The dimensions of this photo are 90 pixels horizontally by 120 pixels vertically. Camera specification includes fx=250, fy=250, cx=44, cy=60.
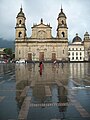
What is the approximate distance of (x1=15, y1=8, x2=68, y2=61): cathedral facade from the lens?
3799 inches

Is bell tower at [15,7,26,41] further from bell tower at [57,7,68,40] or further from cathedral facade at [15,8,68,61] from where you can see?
bell tower at [57,7,68,40]

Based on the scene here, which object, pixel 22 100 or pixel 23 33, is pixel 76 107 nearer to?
pixel 22 100

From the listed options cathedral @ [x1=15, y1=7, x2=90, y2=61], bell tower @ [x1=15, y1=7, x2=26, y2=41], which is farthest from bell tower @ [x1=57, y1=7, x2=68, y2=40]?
bell tower @ [x1=15, y1=7, x2=26, y2=41]

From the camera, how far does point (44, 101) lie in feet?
30.8

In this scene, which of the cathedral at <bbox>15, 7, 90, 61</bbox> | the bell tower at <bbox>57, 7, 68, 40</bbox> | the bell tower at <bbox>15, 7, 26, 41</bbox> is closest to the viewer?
the cathedral at <bbox>15, 7, 90, 61</bbox>

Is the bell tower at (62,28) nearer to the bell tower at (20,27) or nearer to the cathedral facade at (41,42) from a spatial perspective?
the cathedral facade at (41,42)

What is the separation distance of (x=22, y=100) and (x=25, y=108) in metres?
1.51

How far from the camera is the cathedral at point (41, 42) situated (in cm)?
9650

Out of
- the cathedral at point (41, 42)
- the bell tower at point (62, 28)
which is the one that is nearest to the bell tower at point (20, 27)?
the cathedral at point (41, 42)

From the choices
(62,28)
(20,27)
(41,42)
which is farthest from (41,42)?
(20,27)

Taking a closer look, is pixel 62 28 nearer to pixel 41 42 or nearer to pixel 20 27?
pixel 41 42

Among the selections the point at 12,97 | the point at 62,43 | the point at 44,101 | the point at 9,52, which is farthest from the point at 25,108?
the point at 9,52

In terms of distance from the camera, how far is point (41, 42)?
97250 mm

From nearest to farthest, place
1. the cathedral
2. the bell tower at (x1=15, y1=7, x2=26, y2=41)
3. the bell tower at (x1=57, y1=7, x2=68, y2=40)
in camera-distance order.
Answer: the cathedral
the bell tower at (x1=15, y1=7, x2=26, y2=41)
the bell tower at (x1=57, y1=7, x2=68, y2=40)
